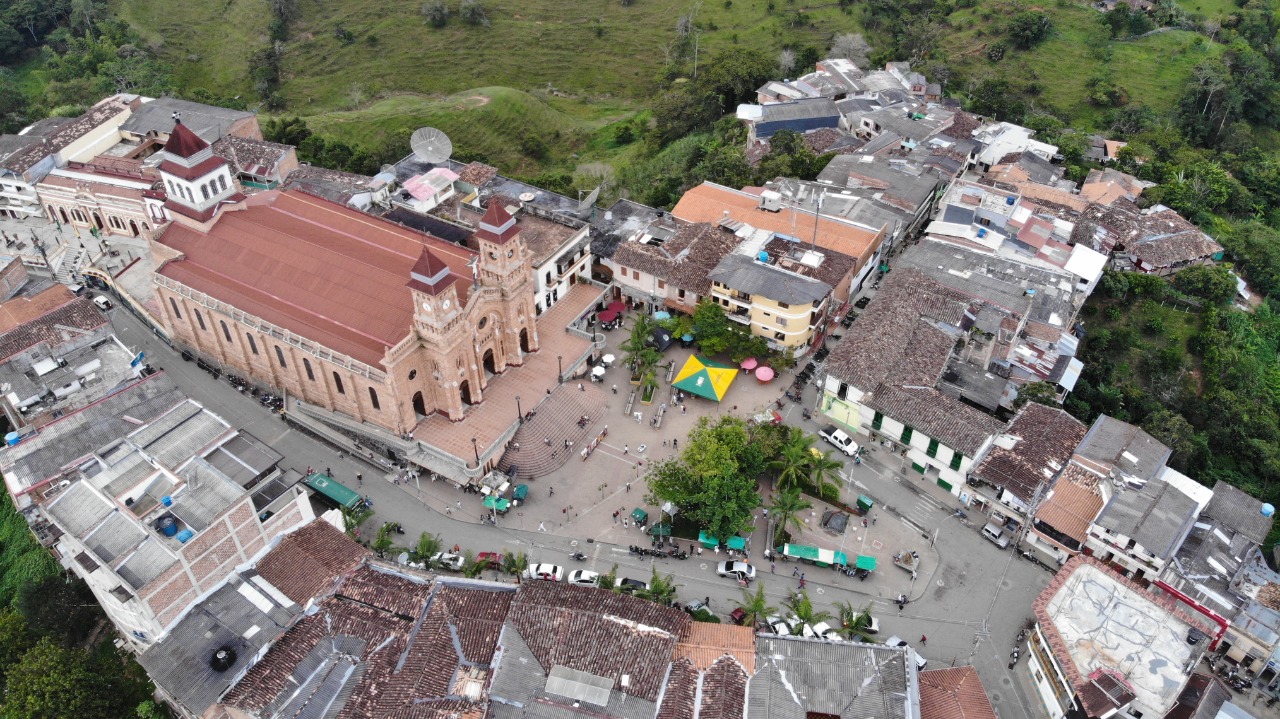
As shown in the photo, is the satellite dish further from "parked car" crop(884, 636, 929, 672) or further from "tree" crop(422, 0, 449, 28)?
"tree" crop(422, 0, 449, 28)

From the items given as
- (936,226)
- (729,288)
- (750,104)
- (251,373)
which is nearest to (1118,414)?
(936,226)

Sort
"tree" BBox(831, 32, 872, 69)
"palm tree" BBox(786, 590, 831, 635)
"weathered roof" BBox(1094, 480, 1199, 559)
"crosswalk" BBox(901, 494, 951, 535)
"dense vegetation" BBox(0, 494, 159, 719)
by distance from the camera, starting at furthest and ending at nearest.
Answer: "tree" BBox(831, 32, 872, 69), "crosswalk" BBox(901, 494, 951, 535), "weathered roof" BBox(1094, 480, 1199, 559), "palm tree" BBox(786, 590, 831, 635), "dense vegetation" BBox(0, 494, 159, 719)

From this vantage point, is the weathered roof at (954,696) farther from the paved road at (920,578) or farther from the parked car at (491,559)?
the parked car at (491,559)

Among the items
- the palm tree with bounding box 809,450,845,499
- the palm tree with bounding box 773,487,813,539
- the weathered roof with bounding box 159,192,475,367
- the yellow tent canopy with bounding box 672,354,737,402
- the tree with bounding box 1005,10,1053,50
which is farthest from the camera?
the tree with bounding box 1005,10,1053,50

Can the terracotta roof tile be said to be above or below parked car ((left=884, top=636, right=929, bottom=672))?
above

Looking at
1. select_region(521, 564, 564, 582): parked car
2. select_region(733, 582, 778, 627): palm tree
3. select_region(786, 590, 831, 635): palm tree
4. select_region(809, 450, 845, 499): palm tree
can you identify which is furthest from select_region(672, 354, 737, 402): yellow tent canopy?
select_region(521, 564, 564, 582): parked car

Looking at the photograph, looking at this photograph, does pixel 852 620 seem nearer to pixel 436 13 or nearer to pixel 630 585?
pixel 630 585

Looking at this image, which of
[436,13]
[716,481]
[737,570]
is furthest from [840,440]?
[436,13]
